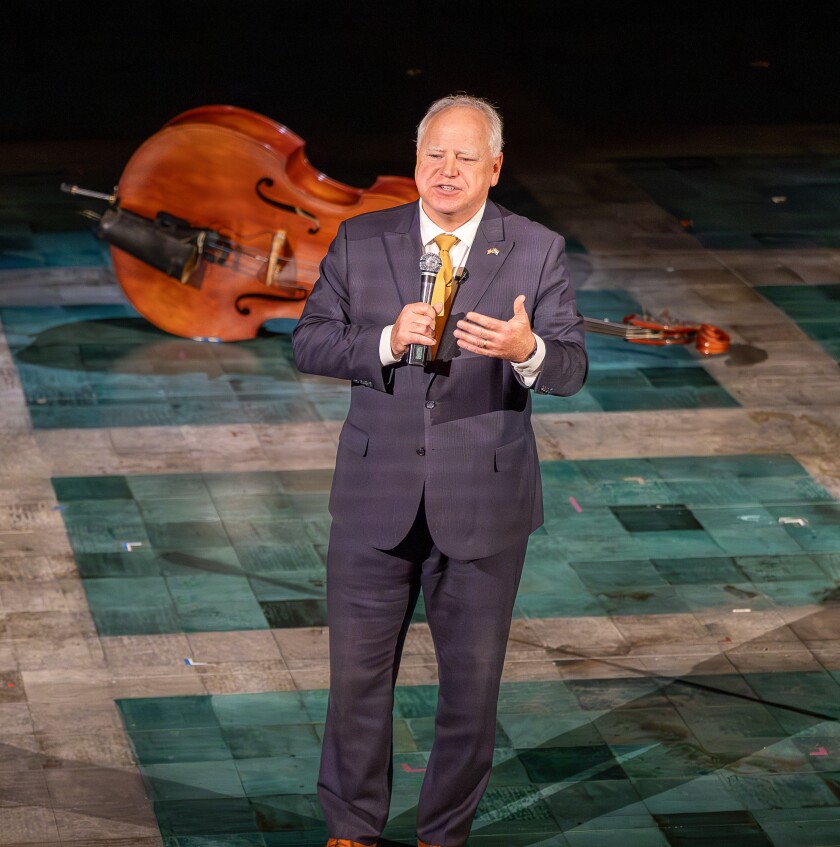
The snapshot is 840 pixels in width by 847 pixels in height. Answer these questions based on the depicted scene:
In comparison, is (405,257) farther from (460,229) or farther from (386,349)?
(386,349)

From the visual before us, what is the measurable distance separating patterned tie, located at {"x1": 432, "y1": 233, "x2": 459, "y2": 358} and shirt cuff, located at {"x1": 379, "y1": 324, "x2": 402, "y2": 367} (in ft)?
0.26

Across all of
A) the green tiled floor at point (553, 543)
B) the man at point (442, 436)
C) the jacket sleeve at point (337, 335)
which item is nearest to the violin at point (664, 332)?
the green tiled floor at point (553, 543)

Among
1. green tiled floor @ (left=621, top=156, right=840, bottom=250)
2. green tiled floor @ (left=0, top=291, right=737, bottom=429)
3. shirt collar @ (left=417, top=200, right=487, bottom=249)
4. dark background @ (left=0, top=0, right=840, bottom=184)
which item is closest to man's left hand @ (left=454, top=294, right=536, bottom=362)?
shirt collar @ (left=417, top=200, right=487, bottom=249)

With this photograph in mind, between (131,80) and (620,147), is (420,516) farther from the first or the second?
(131,80)

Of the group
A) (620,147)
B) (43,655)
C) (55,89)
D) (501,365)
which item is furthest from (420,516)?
(55,89)

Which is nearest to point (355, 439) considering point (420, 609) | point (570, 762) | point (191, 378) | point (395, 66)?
point (570, 762)

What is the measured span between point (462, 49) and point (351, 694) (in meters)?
8.28

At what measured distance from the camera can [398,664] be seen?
348 centimetres

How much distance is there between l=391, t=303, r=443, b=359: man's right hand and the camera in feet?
9.77

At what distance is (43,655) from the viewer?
181 inches

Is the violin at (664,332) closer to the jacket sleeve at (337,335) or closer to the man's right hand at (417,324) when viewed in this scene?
the jacket sleeve at (337,335)

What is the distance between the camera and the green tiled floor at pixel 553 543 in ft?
16.2

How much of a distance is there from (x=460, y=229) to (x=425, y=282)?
25 centimetres

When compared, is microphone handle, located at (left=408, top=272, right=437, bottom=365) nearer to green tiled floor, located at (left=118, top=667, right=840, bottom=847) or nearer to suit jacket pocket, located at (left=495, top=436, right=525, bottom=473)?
suit jacket pocket, located at (left=495, top=436, right=525, bottom=473)
